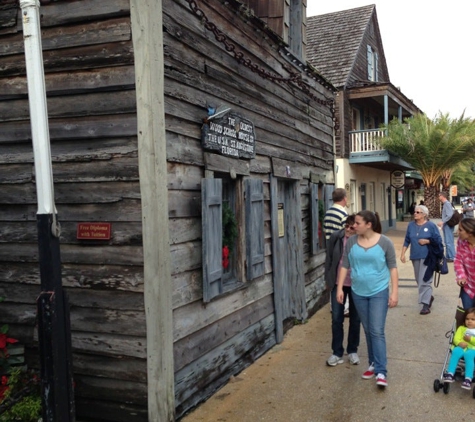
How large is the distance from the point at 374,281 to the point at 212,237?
5.17 feet

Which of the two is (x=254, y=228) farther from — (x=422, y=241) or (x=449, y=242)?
(x=449, y=242)

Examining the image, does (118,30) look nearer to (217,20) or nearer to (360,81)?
(217,20)

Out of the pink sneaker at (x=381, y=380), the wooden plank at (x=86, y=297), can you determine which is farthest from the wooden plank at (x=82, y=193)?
the pink sneaker at (x=381, y=380)

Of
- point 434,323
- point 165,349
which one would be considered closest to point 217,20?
point 165,349

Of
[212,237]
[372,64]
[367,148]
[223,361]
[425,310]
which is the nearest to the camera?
[212,237]

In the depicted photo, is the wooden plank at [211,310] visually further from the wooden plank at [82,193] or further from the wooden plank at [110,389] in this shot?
the wooden plank at [82,193]

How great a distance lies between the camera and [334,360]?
18.3 ft

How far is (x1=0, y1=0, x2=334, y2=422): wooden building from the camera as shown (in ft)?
12.9

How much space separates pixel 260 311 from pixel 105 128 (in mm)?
3032

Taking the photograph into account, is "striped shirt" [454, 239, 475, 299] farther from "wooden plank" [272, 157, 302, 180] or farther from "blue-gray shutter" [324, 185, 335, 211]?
"blue-gray shutter" [324, 185, 335, 211]

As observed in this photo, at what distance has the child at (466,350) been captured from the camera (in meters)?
4.58

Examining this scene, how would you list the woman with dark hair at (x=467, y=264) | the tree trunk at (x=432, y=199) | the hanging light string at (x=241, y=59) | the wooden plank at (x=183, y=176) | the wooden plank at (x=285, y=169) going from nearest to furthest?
the wooden plank at (x=183, y=176), the hanging light string at (x=241, y=59), the woman with dark hair at (x=467, y=264), the wooden plank at (x=285, y=169), the tree trunk at (x=432, y=199)

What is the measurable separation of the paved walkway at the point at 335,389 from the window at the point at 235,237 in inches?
38.7

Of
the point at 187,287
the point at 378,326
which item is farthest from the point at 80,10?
the point at 378,326
